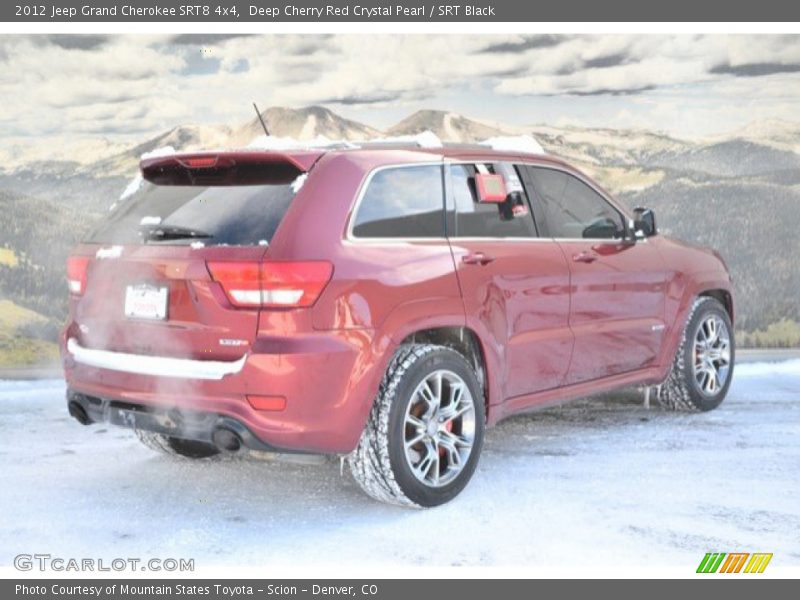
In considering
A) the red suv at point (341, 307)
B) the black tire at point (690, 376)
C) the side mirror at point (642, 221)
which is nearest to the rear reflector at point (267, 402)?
the red suv at point (341, 307)

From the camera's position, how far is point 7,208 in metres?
10.0

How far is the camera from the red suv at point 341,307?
4688mm

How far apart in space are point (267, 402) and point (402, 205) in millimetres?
A: 1176

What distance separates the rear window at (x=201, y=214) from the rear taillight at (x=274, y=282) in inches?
5.7

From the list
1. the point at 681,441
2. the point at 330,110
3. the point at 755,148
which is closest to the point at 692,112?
the point at 755,148

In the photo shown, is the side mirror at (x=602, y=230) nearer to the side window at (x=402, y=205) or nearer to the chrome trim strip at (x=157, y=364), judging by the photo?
the side window at (x=402, y=205)

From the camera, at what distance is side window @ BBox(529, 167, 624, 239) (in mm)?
6160

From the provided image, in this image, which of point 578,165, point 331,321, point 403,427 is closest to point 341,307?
point 331,321

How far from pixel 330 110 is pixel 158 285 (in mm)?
5772

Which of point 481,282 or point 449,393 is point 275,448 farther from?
point 481,282

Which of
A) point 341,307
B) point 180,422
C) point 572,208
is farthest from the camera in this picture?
point 572,208

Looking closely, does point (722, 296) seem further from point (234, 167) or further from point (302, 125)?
point (302, 125)

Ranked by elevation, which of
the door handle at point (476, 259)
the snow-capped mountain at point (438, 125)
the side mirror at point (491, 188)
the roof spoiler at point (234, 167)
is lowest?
the door handle at point (476, 259)

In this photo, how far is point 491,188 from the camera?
5.74m
